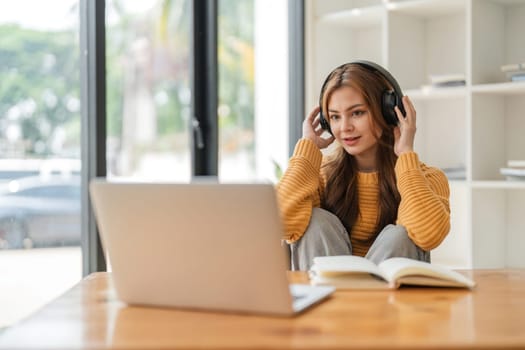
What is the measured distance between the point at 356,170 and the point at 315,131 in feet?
0.54

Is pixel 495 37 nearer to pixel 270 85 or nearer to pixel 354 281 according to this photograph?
pixel 270 85

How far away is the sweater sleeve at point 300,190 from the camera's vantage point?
195cm

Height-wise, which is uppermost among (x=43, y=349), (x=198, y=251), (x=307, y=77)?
(x=307, y=77)

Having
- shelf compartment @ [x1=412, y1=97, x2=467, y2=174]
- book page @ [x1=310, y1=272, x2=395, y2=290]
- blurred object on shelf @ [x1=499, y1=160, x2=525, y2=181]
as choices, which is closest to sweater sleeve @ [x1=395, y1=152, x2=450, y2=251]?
book page @ [x1=310, y1=272, x2=395, y2=290]

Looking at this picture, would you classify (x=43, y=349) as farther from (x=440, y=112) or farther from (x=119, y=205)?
(x=440, y=112)

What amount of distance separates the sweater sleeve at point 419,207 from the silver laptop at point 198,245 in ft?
2.15

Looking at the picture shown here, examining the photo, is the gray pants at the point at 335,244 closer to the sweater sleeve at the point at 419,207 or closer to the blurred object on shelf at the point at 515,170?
the sweater sleeve at the point at 419,207

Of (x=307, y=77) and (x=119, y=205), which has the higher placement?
(x=307, y=77)

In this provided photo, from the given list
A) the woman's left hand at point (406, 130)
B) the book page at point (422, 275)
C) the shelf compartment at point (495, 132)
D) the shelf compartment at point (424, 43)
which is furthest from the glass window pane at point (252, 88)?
the book page at point (422, 275)

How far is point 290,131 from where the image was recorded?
356cm

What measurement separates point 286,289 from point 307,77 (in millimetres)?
2410

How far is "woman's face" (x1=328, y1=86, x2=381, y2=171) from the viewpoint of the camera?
7.04ft

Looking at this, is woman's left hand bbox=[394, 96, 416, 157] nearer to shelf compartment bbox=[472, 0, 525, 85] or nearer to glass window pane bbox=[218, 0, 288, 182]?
shelf compartment bbox=[472, 0, 525, 85]

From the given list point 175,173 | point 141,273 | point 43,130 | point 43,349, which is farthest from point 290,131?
point 43,349
